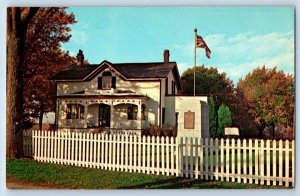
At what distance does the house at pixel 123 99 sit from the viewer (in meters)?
6.75

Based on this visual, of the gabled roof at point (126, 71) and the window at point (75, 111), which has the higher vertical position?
the gabled roof at point (126, 71)

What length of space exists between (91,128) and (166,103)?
3.99 ft

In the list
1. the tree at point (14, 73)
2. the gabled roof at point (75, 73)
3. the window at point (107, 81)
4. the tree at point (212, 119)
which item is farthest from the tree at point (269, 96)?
the tree at point (14, 73)

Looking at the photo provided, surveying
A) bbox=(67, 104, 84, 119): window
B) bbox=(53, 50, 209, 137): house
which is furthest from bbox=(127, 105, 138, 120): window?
bbox=(67, 104, 84, 119): window

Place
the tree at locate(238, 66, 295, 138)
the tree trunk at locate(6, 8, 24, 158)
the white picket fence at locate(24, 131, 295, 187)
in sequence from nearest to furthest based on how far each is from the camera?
the white picket fence at locate(24, 131, 295, 187) → the tree at locate(238, 66, 295, 138) → the tree trunk at locate(6, 8, 24, 158)

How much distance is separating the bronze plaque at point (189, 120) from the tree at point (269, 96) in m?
0.81

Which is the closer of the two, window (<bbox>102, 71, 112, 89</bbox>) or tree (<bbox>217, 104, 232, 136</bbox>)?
tree (<bbox>217, 104, 232, 136</bbox>)

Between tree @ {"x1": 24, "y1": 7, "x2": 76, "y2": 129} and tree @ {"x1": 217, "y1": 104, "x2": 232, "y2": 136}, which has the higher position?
tree @ {"x1": 24, "y1": 7, "x2": 76, "y2": 129}

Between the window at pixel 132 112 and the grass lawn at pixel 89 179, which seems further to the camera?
the window at pixel 132 112

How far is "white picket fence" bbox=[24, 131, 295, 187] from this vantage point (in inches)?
251

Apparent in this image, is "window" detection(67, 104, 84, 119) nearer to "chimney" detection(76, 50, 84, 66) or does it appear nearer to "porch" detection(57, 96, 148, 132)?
"porch" detection(57, 96, 148, 132)

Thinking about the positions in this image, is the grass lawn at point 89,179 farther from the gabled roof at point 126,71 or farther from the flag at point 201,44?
the flag at point 201,44

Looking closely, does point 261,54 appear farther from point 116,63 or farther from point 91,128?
point 91,128

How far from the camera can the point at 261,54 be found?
21.8 ft
